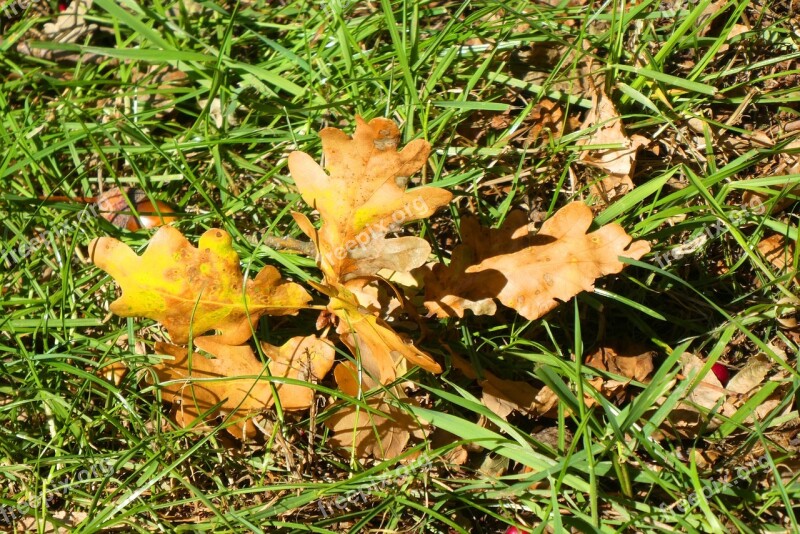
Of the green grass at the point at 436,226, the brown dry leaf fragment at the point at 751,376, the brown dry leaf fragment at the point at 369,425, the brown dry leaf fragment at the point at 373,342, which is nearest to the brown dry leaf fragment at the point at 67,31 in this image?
the green grass at the point at 436,226

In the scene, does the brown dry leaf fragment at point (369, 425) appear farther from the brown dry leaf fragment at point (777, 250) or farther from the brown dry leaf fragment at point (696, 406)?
the brown dry leaf fragment at point (777, 250)

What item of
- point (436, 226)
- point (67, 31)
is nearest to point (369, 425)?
point (436, 226)

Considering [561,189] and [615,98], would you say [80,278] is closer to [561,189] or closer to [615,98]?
[561,189]

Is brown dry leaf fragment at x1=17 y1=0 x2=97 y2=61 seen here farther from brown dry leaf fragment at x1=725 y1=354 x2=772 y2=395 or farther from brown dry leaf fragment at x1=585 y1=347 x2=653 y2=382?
brown dry leaf fragment at x1=725 y1=354 x2=772 y2=395

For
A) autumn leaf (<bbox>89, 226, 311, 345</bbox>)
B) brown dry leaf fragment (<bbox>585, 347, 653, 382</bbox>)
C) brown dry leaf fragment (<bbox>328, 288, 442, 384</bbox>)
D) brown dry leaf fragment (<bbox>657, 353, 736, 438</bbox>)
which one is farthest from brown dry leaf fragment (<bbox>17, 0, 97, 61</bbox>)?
brown dry leaf fragment (<bbox>657, 353, 736, 438</bbox>)

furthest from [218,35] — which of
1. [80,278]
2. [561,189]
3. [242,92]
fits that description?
[561,189]

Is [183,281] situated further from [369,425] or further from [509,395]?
[509,395]
